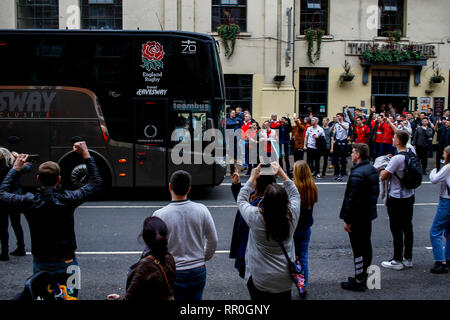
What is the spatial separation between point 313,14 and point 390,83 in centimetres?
484

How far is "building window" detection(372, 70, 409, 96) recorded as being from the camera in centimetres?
2362

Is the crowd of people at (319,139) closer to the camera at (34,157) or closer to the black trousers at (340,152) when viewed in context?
the black trousers at (340,152)

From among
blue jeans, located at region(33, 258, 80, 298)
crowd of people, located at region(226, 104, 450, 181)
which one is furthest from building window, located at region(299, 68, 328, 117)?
blue jeans, located at region(33, 258, 80, 298)

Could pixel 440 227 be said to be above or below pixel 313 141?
below

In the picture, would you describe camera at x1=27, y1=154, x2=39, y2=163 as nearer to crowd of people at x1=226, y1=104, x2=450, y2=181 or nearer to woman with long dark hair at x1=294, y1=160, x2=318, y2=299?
crowd of people at x1=226, y1=104, x2=450, y2=181

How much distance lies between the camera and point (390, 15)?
77.5 ft

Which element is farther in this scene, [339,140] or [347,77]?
[347,77]

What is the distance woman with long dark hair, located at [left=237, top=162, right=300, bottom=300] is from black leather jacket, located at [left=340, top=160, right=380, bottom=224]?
1.99 metres

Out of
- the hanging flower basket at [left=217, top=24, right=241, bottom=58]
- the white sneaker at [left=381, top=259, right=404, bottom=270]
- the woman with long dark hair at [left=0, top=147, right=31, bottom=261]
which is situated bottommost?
the white sneaker at [left=381, top=259, right=404, bottom=270]

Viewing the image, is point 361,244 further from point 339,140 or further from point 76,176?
point 339,140

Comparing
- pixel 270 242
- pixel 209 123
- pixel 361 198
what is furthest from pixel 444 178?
pixel 209 123
